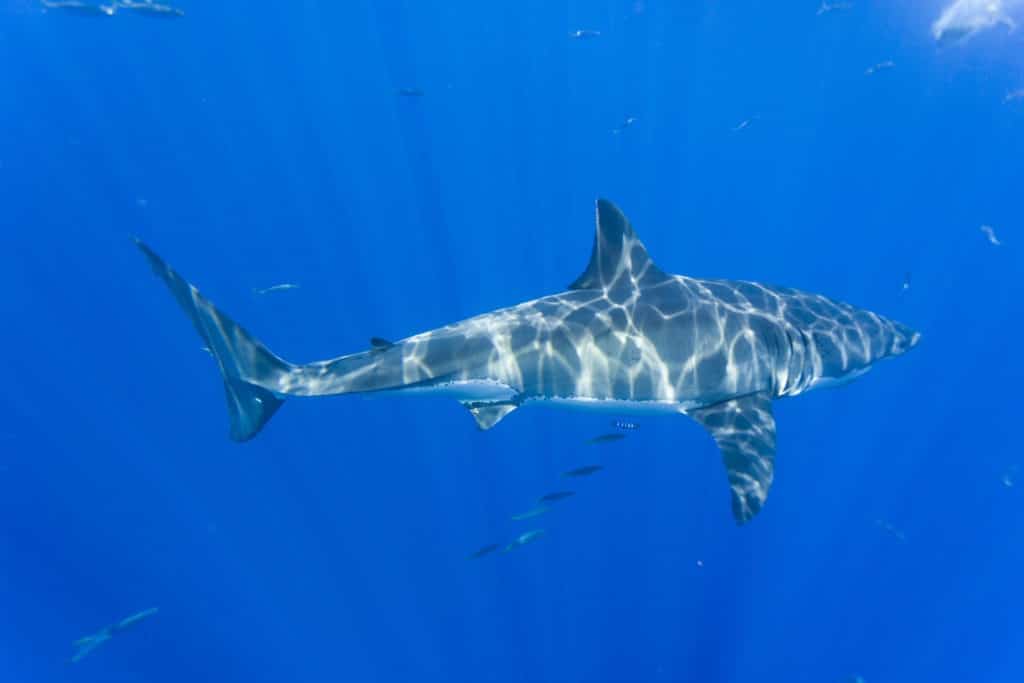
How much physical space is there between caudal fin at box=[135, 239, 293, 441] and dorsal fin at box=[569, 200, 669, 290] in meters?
3.24

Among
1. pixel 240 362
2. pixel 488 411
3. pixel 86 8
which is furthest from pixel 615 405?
pixel 86 8

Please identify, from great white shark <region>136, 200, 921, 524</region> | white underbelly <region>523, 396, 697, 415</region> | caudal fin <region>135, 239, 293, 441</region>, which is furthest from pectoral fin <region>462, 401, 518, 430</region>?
caudal fin <region>135, 239, 293, 441</region>

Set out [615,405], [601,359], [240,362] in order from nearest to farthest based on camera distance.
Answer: [601,359]
[615,405]
[240,362]

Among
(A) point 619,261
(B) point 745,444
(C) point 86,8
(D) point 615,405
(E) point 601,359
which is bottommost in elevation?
(B) point 745,444

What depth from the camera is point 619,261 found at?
598 cm

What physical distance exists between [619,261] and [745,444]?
214cm

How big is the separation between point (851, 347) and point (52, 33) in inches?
1541

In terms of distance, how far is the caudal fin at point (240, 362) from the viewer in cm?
574

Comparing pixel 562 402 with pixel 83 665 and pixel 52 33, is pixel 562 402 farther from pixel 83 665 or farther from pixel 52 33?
pixel 52 33

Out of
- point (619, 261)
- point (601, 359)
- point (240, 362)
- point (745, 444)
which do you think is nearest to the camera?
point (745, 444)

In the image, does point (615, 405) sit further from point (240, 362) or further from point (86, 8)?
point (86, 8)

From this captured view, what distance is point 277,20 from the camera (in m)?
32.8

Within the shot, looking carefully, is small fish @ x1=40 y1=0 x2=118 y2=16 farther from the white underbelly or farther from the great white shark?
the white underbelly

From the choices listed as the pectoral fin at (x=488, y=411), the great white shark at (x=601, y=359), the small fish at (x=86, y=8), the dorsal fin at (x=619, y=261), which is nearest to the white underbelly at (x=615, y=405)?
the great white shark at (x=601, y=359)
